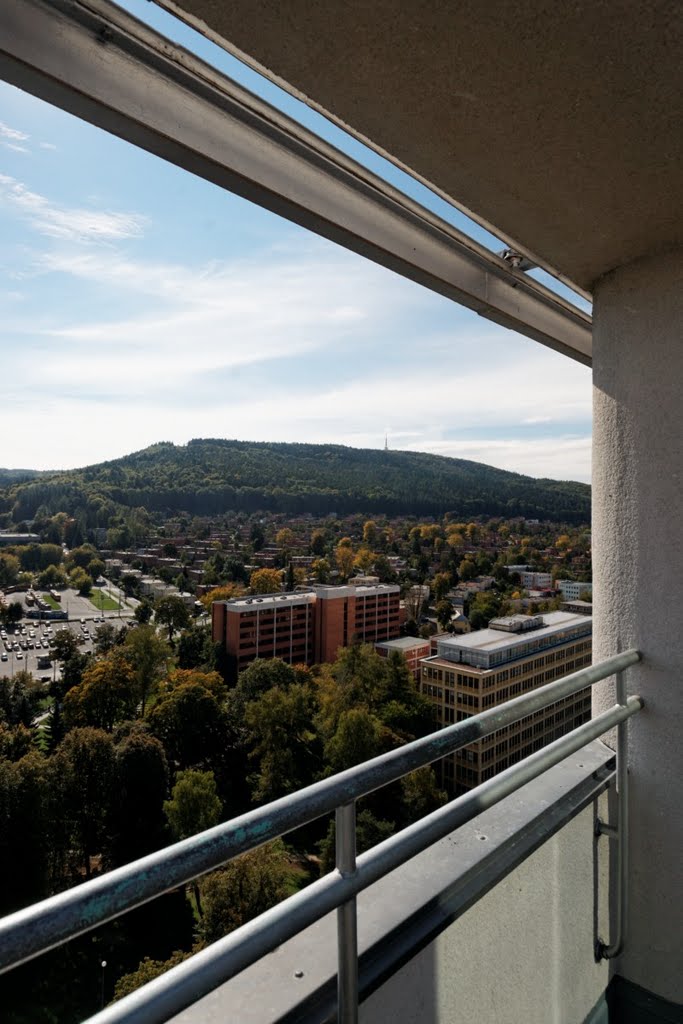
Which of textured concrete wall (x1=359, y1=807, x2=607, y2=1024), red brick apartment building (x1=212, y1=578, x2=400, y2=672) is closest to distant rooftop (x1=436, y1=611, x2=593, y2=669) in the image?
red brick apartment building (x1=212, y1=578, x2=400, y2=672)

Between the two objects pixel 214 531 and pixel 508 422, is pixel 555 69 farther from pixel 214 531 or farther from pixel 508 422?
pixel 214 531

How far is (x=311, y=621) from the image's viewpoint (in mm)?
26234

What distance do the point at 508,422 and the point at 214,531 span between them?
62.1 feet

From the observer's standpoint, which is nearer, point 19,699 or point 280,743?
point 280,743

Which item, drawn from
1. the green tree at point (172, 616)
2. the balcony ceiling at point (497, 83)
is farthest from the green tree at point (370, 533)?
the balcony ceiling at point (497, 83)

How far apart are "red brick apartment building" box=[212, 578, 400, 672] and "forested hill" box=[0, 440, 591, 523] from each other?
11.7 meters

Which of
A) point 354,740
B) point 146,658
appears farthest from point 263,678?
point 354,740

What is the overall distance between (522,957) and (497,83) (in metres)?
1.44

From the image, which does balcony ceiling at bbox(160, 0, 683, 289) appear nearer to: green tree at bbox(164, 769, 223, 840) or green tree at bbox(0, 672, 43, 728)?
green tree at bbox(164, 769, 223, 840)

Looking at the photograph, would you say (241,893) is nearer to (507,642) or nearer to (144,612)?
(507,642)

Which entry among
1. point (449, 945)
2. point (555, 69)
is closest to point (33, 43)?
point (555, 69)

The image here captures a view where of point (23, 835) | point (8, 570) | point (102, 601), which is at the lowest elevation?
point (23, 835)

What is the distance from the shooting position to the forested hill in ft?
114

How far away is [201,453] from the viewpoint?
41.4 meters
